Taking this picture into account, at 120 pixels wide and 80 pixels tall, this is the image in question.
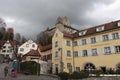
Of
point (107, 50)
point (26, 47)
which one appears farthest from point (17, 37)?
point (107, 50)

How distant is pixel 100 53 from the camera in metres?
37.7

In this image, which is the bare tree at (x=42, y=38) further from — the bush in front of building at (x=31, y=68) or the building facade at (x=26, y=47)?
the bush in front of building at (x=31, y=68)

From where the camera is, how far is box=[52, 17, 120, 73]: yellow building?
3581 centimetres

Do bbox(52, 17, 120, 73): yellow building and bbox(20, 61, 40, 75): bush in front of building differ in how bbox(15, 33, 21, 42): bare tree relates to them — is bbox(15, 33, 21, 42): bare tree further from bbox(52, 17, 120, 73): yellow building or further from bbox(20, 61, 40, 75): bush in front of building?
bbox(20, 61, 40, 75): bush in front of building

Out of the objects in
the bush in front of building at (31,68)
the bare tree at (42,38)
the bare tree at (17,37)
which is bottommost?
the bush in front of building at (31,68)

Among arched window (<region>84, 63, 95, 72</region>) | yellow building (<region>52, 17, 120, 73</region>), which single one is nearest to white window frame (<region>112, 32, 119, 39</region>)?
yellow building (<region>52, 17, 120, 73</region>)

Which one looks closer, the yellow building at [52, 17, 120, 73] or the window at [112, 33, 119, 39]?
the window at [112, 33, 119, 39]

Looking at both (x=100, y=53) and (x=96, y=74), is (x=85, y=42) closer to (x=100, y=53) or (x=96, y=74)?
(x=100, y=53)

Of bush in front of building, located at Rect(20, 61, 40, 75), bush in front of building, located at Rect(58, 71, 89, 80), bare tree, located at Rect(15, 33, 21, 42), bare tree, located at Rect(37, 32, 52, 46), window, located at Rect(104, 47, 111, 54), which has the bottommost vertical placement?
bush in front of building, located at Rect(58, 71, 89, 80)

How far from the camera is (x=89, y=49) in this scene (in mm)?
40000


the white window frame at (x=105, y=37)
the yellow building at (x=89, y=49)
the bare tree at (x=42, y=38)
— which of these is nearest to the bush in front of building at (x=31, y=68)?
the yellow building at (x=89, y=49)

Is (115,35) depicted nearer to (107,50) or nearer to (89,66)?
(107,50)

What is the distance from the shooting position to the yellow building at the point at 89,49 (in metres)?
35.8

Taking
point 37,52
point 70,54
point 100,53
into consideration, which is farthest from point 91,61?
point 37,52
